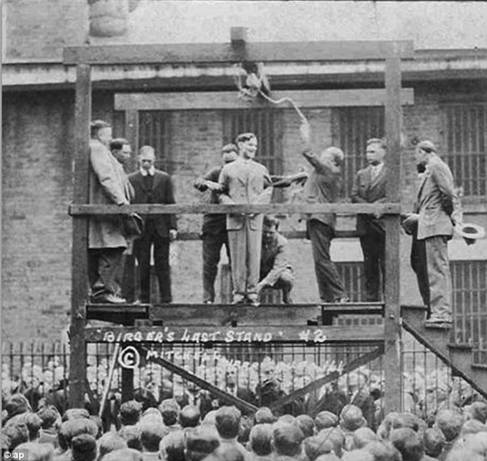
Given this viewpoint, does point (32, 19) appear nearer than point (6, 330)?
No

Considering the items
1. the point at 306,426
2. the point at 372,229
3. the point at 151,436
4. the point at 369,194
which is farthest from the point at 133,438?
the point at 369,194

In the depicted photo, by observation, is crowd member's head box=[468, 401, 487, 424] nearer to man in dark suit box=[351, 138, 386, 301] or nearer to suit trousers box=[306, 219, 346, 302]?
suit trousers box=[306, 219, 346, 302]

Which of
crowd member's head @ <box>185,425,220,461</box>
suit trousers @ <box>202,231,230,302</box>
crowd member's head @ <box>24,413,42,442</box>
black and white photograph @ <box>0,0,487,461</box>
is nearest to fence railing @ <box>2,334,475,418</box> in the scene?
black and white photograph @ <box>0,0,487,461</box>

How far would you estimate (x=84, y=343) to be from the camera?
10.7 metres

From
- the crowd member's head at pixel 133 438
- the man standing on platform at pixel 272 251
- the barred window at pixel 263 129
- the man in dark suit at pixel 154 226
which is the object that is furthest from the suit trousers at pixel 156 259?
the barred window at pixel 263 129

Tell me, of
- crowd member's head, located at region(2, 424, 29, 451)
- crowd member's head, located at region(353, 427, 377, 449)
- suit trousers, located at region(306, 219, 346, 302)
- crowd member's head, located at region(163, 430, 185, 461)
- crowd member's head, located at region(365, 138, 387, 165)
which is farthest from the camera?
crowd member's head, located at region(365, 138, 387, 165)

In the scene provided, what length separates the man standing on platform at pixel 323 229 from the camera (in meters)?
11.7

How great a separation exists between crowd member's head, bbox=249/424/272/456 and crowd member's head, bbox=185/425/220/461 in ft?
1.84

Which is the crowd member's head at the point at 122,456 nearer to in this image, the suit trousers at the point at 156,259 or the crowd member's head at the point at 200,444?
the crowd member's head at the point at 200,444

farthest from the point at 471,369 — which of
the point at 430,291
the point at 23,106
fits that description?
the point at 23,106

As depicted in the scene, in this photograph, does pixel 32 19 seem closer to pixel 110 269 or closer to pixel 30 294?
pixel 30 294

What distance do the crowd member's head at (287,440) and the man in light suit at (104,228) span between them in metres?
4.19

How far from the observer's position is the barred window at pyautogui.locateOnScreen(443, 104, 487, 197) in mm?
18547

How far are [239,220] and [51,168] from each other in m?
8.63
